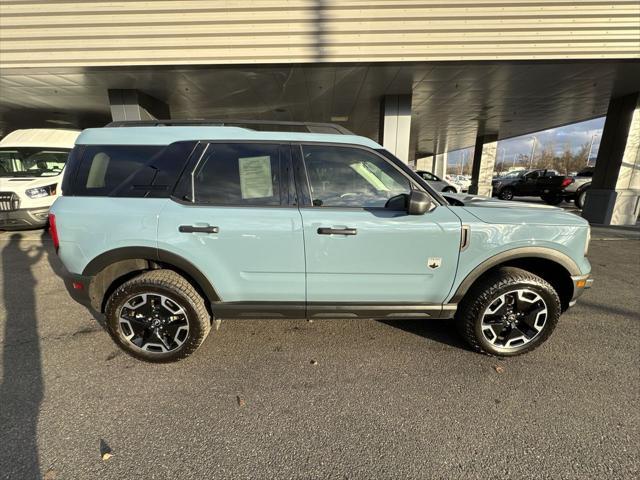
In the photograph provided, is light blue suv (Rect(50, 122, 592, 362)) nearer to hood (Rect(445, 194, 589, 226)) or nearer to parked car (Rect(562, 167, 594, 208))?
hood (Rect(445, 194, 589, 226))

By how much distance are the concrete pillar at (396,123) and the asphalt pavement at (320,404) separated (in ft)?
18.6

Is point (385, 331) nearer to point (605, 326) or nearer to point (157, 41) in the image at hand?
point (605, 326)

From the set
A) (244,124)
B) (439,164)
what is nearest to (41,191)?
(244,124)

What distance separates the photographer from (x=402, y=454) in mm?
1751

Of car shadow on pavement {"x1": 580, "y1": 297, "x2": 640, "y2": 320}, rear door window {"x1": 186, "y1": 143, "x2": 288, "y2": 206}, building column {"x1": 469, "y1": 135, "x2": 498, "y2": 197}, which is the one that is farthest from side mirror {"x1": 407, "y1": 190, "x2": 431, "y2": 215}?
building column {"x1": 469, "y1": 135, "x2": 498, "y2": 197}

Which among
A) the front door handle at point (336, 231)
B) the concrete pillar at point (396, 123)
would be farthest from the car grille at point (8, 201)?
the concrete pillar at point (396, 123)

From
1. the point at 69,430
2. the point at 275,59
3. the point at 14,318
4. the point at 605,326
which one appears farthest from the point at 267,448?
the point at 275,59

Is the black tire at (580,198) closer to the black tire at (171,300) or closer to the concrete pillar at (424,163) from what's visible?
the concrete pillar at (424,163)

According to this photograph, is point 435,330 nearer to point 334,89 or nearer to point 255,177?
point 255,177

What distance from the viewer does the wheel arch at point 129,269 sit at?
2361 mm

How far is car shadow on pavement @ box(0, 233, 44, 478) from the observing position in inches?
66.9

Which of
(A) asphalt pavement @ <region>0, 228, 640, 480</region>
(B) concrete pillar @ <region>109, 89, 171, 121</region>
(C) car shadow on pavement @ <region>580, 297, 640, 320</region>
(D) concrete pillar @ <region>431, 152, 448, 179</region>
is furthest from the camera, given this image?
(D) concrete pillar @ <region>431, 152, 448, 179</region>

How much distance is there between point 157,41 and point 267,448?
6.86 metres

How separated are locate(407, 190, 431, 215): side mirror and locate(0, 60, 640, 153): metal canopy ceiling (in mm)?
4809
